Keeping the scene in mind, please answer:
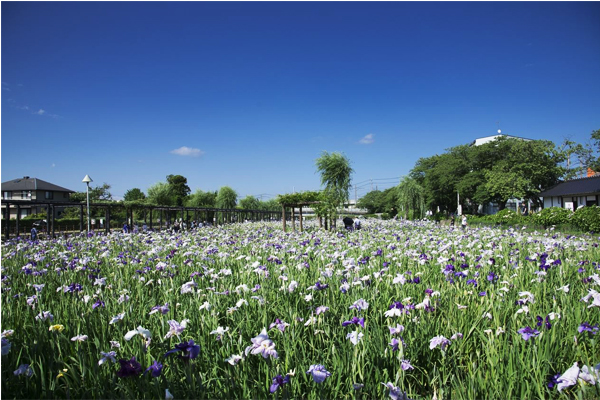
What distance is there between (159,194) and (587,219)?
187 ft

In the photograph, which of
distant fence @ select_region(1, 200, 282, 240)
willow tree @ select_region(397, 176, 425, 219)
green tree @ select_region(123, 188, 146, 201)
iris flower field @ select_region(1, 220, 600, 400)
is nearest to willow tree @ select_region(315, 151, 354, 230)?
distant fence @ select_region(1, 200, 282, 240)

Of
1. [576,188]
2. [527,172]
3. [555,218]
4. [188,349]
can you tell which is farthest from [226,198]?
[188,349]

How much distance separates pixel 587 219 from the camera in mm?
15836

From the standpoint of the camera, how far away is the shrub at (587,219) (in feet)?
50.6

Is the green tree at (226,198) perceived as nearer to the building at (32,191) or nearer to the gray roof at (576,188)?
the building at (32,191)

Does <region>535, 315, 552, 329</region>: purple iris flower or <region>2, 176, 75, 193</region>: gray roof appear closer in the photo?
<region>535, 315, 552, 329</region>: purple iris flower

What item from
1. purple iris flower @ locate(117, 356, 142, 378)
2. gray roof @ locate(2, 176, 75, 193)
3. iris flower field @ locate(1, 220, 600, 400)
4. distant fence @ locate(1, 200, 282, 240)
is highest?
gray roof @ locate(2, 176, 75, 193)

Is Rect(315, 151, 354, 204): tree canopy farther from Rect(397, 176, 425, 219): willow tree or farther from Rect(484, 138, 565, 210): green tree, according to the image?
Rect(484, 138, 565, 210): green tree

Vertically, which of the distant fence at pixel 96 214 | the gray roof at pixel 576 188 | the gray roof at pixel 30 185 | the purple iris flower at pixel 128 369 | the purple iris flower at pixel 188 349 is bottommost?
the purple iris flower at pixel 128 369

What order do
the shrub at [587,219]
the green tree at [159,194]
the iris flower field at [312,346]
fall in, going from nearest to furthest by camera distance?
the iris flower field at [312,346]
the shrub at [587,219]
the green tree at [159,194]

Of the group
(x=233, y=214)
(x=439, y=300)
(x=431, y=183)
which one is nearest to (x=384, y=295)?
(x=439, y=300)

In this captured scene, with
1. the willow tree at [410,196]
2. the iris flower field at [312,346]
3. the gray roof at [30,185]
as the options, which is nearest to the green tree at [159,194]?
the gray roof at [30,185]

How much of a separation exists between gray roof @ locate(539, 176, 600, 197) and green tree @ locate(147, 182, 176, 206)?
56185 mm

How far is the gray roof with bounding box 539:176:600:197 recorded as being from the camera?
113 ft
